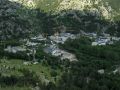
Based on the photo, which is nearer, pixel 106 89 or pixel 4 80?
pixel 106 89

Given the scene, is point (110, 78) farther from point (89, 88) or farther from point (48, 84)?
point (48, 84)

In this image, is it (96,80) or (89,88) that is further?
(96,80)

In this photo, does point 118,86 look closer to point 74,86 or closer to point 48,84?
point 74,86

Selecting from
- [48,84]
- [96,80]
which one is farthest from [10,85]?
[96,80]

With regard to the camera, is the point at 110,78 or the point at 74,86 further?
the point at 110,78

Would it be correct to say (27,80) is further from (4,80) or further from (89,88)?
(89,88)

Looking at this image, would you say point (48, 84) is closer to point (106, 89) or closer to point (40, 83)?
point (40, 83)

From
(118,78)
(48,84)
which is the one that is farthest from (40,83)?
(118,78)

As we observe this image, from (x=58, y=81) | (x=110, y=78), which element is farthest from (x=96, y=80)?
(x=58, y=81)
